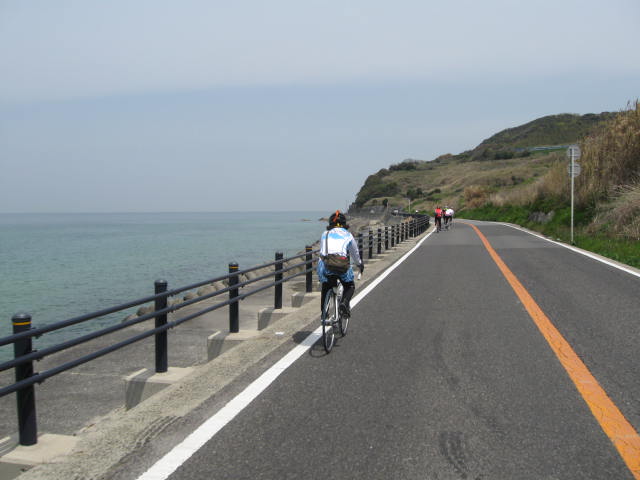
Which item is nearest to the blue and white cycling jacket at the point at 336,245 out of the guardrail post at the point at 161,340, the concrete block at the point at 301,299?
the guardrail post at the point at 161,340

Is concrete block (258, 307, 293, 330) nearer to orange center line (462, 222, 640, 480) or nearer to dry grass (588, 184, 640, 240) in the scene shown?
orange center line (462, 222, 640, 480)

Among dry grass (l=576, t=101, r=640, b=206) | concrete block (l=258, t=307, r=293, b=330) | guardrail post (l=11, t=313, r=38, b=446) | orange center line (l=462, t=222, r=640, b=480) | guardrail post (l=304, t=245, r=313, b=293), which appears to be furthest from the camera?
dry grass (l=576, t=101, r=640, b=206)

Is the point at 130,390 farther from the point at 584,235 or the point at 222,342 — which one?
the point at 584,235

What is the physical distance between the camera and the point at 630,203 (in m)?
19.4

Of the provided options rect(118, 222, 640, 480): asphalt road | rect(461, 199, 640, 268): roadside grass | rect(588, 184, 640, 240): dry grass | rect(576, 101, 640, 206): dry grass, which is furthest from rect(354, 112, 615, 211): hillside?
rect(118, 222, 640, 480): asphalt road

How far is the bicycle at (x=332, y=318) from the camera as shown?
6.43 metres

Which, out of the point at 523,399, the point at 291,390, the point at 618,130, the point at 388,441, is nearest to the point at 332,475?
the point at 388,441

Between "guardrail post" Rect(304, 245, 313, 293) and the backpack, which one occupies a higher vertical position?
the backpack

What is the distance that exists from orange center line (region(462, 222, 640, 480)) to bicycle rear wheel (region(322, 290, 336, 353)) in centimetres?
256

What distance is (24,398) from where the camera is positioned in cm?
411

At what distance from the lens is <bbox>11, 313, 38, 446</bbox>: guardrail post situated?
405cm

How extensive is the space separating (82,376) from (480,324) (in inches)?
289

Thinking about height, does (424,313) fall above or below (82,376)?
above

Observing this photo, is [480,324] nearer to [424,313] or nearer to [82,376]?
[424,313]
